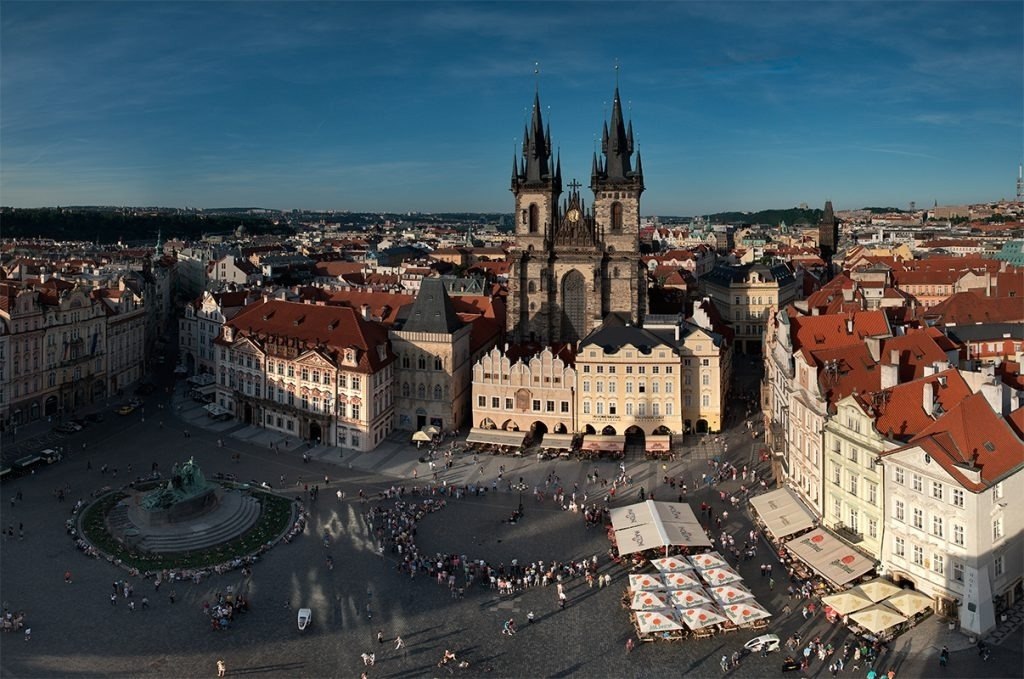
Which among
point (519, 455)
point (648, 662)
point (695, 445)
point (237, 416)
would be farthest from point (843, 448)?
point (237, 416)

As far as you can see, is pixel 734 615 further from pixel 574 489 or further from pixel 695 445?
pixel 695 445

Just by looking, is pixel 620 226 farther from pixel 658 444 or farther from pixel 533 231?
pixel 658 444

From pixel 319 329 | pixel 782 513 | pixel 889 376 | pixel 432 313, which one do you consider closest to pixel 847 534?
pixel 782 513

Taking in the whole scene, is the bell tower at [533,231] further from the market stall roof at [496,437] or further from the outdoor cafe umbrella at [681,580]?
the outdoor cafe umbrella at [681,580]

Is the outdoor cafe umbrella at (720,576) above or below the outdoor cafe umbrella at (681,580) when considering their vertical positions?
above

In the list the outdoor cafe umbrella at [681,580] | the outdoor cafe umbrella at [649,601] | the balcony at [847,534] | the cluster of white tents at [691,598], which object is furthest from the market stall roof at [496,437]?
the balcony at [847,534]

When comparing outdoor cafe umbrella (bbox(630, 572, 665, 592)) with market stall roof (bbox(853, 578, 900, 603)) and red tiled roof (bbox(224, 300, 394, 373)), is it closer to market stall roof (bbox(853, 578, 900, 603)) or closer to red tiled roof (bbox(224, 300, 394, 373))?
market stall roof (bbox(853, 578, 900, 603))
